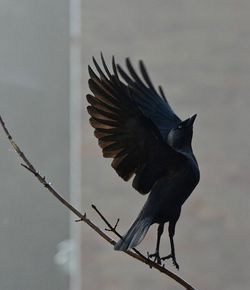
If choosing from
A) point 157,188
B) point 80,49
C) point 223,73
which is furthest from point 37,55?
point 157,188

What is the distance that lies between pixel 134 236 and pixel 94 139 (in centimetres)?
100

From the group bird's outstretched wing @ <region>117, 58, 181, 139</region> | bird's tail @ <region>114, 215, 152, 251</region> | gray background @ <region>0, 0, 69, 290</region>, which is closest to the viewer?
bird's tail @ <region>114, 215, 152, 251</region>

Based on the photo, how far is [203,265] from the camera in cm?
170

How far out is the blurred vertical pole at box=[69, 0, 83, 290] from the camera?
1.62 meters

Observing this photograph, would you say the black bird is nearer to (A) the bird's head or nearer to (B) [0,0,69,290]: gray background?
(A) the bird's head

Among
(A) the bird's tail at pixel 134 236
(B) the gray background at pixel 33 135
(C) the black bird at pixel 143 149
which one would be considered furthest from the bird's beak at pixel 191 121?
(B) the gray background at pixel 33 135

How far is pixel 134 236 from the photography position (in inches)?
25.0

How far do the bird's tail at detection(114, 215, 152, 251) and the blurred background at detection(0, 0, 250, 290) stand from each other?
0.92 meters

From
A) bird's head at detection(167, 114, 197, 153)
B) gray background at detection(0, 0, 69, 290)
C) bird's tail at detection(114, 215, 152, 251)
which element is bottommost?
bird's tail at detection(114, 215, 152, 251)

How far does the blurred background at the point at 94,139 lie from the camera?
5.18 feet

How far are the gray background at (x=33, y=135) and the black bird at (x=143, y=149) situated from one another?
864 mm

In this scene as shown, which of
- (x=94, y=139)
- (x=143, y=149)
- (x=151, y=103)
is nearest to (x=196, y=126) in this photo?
(x=94, y=139)

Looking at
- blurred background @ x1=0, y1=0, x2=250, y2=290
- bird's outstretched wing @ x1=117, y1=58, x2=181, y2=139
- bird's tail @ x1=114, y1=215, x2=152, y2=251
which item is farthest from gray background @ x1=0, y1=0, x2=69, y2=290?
bird's tail @ x1=114, y1=215, x2=152, y2=251

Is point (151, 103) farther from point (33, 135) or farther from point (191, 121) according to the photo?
point (33, 135)
